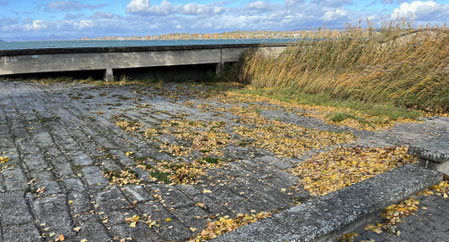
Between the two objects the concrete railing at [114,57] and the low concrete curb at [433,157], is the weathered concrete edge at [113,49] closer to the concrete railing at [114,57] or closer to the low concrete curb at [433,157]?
the concrete railing at [114,57]

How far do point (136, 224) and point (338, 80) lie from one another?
757 centimetres

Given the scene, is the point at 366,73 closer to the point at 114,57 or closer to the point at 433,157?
the point at 433,157

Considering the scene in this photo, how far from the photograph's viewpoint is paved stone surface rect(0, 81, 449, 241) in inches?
99.5

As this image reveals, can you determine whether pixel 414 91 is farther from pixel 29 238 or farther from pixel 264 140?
pixel 29 238

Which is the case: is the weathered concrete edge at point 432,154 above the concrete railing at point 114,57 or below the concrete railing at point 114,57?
below

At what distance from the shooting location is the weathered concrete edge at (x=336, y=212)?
2.06 m

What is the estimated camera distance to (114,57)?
11.2 meters

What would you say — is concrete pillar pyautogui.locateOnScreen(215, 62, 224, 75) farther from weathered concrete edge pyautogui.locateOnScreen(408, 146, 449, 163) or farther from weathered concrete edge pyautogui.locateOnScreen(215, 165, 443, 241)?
weathered concrete edge pyautogui.locateOnScreen(215, 165, 443, 241)

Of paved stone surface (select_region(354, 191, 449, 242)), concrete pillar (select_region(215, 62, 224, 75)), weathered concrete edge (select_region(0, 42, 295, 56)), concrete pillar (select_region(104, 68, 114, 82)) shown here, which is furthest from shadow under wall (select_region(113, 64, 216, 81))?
paved stone surface (select_region(354, 191, 449, 242))

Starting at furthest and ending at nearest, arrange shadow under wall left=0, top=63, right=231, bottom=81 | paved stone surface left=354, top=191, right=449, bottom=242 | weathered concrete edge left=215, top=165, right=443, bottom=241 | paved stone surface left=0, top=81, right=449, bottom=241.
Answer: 1. shadow under wall left=0, top=63, right=231, bottom=81
2. paved stone surface left=0, top=81, right=449, bottom=241
3. paved stone surface left=354, top=191, right=449, bottom=242
4. weathered concrete edge left=215, top=165, right=443, bottom=241

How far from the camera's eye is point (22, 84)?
962 centimetres

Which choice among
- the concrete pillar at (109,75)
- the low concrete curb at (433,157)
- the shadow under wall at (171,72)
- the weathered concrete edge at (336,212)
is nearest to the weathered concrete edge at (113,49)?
the concrete pillar at (109,75)

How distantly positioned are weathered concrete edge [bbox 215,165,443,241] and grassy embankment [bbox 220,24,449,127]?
3.50m

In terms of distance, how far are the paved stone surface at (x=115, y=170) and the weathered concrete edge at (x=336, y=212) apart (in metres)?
0.51
